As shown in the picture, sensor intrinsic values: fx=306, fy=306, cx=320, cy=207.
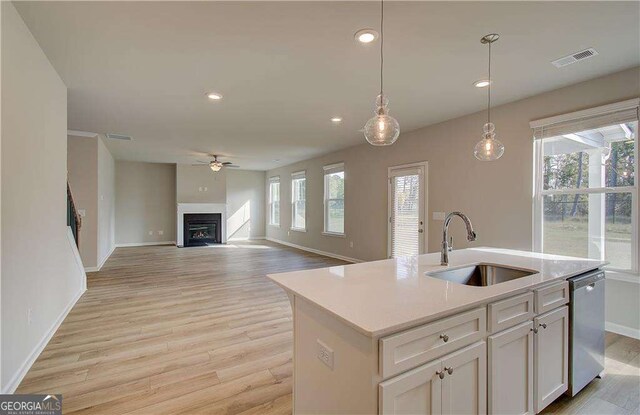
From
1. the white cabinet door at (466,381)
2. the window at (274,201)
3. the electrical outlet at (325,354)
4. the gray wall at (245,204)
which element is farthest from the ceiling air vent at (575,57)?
the gray wall at (245,204)

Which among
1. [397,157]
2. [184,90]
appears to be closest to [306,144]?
[397,157]

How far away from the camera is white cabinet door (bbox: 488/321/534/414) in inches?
60.1

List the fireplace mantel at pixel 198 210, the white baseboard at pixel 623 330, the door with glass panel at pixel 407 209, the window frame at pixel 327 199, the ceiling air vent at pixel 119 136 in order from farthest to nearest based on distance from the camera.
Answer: the fireplace mantel at pixel 198 210 → the window frame at pixel 327 199 → the ceiling air vent at pixel 119 136 → the door with glass panel at pixel 407 209 → the white baseboard at pixel 623 330

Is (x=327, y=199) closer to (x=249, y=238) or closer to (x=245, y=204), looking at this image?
(x=245, y=204)

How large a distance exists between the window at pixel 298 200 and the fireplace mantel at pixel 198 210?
2.38 meters

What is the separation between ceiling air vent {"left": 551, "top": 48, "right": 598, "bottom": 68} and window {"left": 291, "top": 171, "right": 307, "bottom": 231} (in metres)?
6.41

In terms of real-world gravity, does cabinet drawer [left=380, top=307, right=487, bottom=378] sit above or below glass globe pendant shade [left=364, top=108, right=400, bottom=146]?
below

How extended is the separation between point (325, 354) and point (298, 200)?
26.0ft

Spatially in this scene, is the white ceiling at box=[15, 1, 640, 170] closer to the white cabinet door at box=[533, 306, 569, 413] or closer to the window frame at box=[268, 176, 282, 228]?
the white cabinet door at box=[533, 306, 569, 413]

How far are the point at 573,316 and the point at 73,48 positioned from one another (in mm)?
4300

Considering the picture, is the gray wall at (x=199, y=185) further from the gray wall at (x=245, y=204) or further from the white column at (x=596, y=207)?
the white column at (x=596, y=207)

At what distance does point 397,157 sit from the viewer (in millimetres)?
5625

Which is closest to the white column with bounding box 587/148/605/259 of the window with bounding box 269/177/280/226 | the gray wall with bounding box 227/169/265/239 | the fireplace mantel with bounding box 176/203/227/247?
the window with bounding box 269/177/280/226

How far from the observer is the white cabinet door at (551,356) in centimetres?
176
